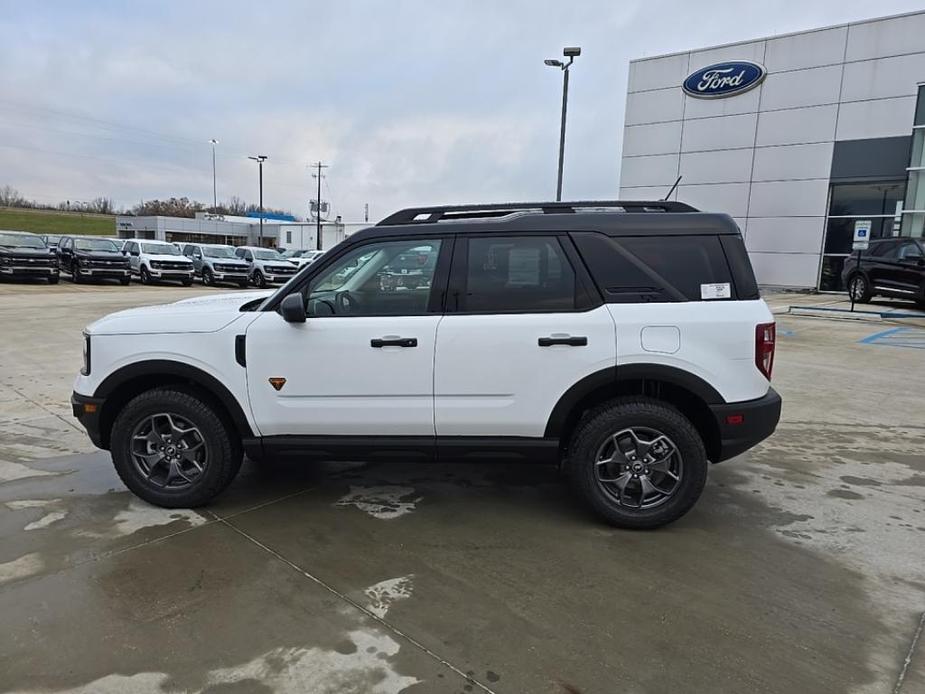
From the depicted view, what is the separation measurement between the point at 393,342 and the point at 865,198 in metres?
24.8

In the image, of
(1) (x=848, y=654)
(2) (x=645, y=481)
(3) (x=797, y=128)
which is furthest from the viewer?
(3) (x=797, y=128)

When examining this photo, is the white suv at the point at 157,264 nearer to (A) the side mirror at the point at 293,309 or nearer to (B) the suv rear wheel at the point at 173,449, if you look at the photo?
(B) the suv rear wheel at the point at 173,449

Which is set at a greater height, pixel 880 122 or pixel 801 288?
pixel 880 122

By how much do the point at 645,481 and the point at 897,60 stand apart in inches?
989

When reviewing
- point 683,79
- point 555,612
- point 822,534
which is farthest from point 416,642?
point 683,79

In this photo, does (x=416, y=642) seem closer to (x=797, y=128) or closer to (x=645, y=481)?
(x=645, y=481)

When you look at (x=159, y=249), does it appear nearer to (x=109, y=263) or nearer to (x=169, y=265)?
(x=169, y=265)

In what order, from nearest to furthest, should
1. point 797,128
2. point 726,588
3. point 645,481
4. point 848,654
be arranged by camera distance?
point 848,654 < point 726,588 < point 645,481 < point 797,128

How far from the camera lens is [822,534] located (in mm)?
3812

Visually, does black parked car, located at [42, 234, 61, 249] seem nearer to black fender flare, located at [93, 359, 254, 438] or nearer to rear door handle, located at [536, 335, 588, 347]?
black fender flare, located at [93, 359, 254, 438]

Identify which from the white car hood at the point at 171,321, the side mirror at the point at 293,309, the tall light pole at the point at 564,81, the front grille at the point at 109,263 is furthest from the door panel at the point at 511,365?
the front grille at the point at 109,263

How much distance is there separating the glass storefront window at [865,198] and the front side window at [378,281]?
78.9 feet

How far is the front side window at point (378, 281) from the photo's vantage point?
386cm

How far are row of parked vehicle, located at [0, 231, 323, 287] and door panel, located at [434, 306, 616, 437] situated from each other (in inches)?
927
